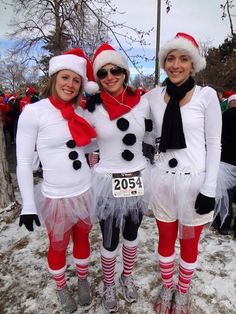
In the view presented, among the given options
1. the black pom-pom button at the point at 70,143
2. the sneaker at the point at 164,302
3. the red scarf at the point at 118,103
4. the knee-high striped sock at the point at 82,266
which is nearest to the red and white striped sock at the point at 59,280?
the knee-high striped sock at the point at 82,266

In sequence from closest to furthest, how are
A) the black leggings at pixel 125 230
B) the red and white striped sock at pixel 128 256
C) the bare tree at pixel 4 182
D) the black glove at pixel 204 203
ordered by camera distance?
the black glove at pixel 204 203
the black leggings at pixel 125 230
the red and white striped sock at pixel 128 256
the bare tree at pixel 4 182

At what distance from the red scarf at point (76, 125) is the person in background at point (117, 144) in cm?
10

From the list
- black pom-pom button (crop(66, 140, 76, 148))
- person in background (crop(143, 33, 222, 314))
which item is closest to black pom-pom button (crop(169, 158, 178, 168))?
person in background (crop(143, 33, 222, 314))

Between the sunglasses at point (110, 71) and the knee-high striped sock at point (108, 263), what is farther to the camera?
the knee-high striped sock at point (108, 263)

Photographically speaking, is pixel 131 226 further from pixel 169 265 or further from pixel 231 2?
pixel 231 2

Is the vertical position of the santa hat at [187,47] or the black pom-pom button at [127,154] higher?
the santa hat at [187,47]

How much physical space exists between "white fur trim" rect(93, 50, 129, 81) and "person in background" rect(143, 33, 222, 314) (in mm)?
311

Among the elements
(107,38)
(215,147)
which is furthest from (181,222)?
(107,38)

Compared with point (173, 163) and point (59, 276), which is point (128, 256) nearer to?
point (59, 276)

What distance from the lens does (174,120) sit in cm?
208

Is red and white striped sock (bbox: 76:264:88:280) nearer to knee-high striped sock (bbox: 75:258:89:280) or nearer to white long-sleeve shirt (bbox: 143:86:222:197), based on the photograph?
knee-high striped sock (bbox: 75:258:89:280)

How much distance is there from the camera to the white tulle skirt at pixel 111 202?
225cm

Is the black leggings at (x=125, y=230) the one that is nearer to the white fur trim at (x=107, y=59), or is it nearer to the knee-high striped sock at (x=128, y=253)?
the knee-high striped sock at (x=128, y=253)

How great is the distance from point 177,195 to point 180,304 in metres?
0.96
